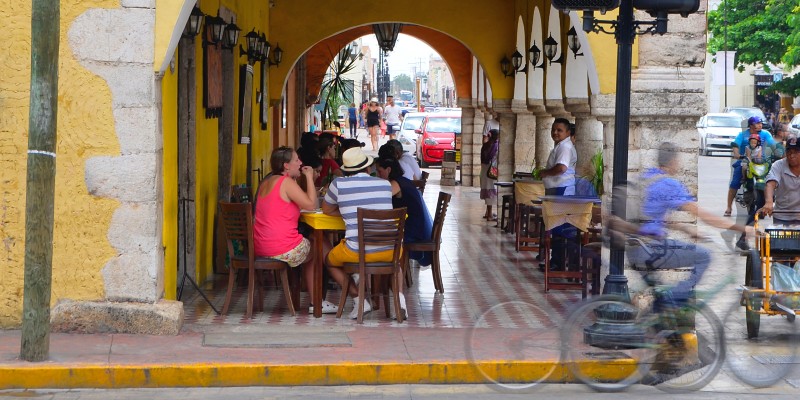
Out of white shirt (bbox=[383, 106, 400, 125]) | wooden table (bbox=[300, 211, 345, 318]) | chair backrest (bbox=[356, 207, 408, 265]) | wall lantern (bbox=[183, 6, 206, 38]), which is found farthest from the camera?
white shirt (bbox=[383, 106, 400, 125])

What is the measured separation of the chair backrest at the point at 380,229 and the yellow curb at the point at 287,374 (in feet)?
5.88

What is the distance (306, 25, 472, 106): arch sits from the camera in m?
27.5

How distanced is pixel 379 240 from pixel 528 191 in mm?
5566

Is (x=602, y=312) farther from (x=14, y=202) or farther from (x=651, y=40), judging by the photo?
(x=14, y=202)

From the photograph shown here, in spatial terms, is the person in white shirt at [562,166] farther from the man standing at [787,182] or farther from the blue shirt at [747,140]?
the blue shirt at [747,140]

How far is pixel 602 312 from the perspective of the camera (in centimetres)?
772

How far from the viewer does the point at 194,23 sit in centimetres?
1070

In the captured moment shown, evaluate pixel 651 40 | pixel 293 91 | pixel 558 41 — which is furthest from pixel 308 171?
pixel 293 91

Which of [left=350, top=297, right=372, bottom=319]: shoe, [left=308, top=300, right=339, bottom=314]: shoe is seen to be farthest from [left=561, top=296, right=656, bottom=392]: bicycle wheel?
[left=308, top=300, right=339, bottom=314]: shoe

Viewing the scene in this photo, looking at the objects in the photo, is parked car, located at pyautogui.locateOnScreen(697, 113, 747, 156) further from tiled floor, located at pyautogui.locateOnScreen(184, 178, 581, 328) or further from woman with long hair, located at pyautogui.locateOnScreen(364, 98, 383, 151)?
tiled floor, located at pyautogui.locateOnScreen(184, 178, 581, 328)

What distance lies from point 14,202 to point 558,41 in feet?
31.7

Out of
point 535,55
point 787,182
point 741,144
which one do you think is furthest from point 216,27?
point 741,144

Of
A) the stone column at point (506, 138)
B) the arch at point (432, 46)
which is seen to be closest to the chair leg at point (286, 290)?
the stone column at point (506, 138)

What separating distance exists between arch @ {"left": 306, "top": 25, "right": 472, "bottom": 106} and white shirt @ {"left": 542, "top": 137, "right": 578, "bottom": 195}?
14.1 meters
